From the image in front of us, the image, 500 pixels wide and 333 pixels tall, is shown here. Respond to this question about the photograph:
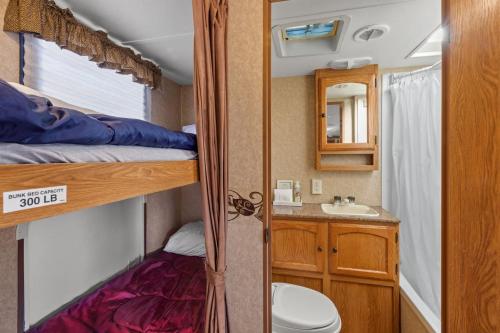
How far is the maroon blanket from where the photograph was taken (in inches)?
40.9

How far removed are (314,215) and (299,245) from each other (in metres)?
0.28

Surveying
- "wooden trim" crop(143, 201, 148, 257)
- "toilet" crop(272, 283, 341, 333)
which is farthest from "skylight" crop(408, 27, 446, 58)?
"wooden trim" crop(143, 201, 148, 257)

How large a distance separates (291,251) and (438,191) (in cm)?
117

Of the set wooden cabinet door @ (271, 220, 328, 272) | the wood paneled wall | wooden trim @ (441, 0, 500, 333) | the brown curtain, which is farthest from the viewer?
wooden cabinet door @ (271, 220, 328, 272)

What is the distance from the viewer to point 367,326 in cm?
173

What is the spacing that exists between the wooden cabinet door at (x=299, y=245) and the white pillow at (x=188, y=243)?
62cm

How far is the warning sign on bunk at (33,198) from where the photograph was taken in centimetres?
39

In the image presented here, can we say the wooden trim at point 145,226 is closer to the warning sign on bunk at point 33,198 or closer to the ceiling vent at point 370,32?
the warning sign on bunk at point 33,198

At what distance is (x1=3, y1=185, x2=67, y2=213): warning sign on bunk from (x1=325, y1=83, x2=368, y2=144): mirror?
2.08 metres

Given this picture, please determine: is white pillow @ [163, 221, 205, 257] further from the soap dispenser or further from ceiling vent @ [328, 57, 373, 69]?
ceiling vent @ [328, 57, 373, 69]


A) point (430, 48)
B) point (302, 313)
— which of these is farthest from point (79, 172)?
point (430, 48)

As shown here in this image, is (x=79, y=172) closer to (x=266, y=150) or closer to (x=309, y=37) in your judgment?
(x=266, y=150)

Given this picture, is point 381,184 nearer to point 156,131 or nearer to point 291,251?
point 291,251

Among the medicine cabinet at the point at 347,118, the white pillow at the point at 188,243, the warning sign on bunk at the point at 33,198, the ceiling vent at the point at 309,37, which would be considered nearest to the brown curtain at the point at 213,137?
the warning sign on bunk at the point at 33,198
